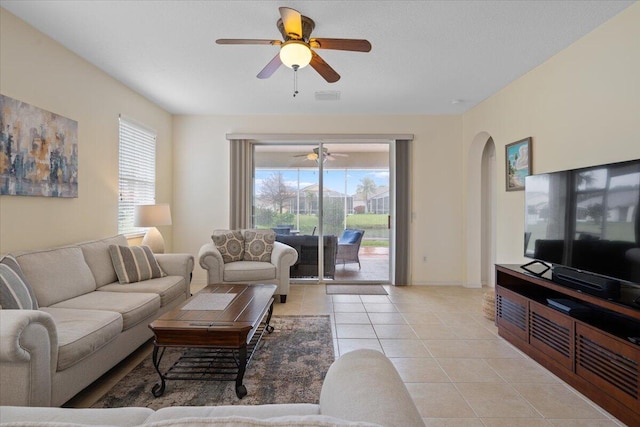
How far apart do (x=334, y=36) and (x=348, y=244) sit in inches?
130

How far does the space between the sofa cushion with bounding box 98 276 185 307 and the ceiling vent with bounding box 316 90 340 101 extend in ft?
9.22

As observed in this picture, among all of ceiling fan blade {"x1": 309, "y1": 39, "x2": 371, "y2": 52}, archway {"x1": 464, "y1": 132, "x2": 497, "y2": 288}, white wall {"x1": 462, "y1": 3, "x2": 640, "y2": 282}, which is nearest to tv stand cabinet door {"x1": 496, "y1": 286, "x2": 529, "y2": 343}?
white wall {"x1": 462, "y1": 3, "x2": 640, "y2": 282}

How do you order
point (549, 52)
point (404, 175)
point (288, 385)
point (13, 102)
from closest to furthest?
point (288, 385)
point (13, 102)
point (549, 52)
point (404, 175)

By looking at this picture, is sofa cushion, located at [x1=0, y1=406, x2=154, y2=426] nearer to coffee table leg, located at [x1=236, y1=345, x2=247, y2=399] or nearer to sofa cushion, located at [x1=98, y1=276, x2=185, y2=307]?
coffee table leg, located at [x1=236, y1=345, x2=247, y2=399]

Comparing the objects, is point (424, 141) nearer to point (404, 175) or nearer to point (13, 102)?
point (404, 175)

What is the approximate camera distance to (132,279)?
3176mm

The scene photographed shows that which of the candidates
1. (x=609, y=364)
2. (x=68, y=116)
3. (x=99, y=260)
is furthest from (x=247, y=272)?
(x=609, y=364)

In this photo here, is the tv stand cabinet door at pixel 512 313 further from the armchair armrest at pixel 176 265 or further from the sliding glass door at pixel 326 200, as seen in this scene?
the armchair armrest at pixel 176 265

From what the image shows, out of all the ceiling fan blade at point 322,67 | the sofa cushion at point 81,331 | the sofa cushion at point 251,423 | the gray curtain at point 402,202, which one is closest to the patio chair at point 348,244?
the gray curtain at point 402,202

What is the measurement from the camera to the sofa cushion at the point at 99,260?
3008 mm

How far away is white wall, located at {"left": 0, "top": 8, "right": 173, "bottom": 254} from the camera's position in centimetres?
256

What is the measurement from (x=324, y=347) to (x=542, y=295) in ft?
6.47

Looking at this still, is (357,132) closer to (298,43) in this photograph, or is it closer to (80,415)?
(298,43)

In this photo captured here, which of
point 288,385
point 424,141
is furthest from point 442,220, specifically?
point 288,385
